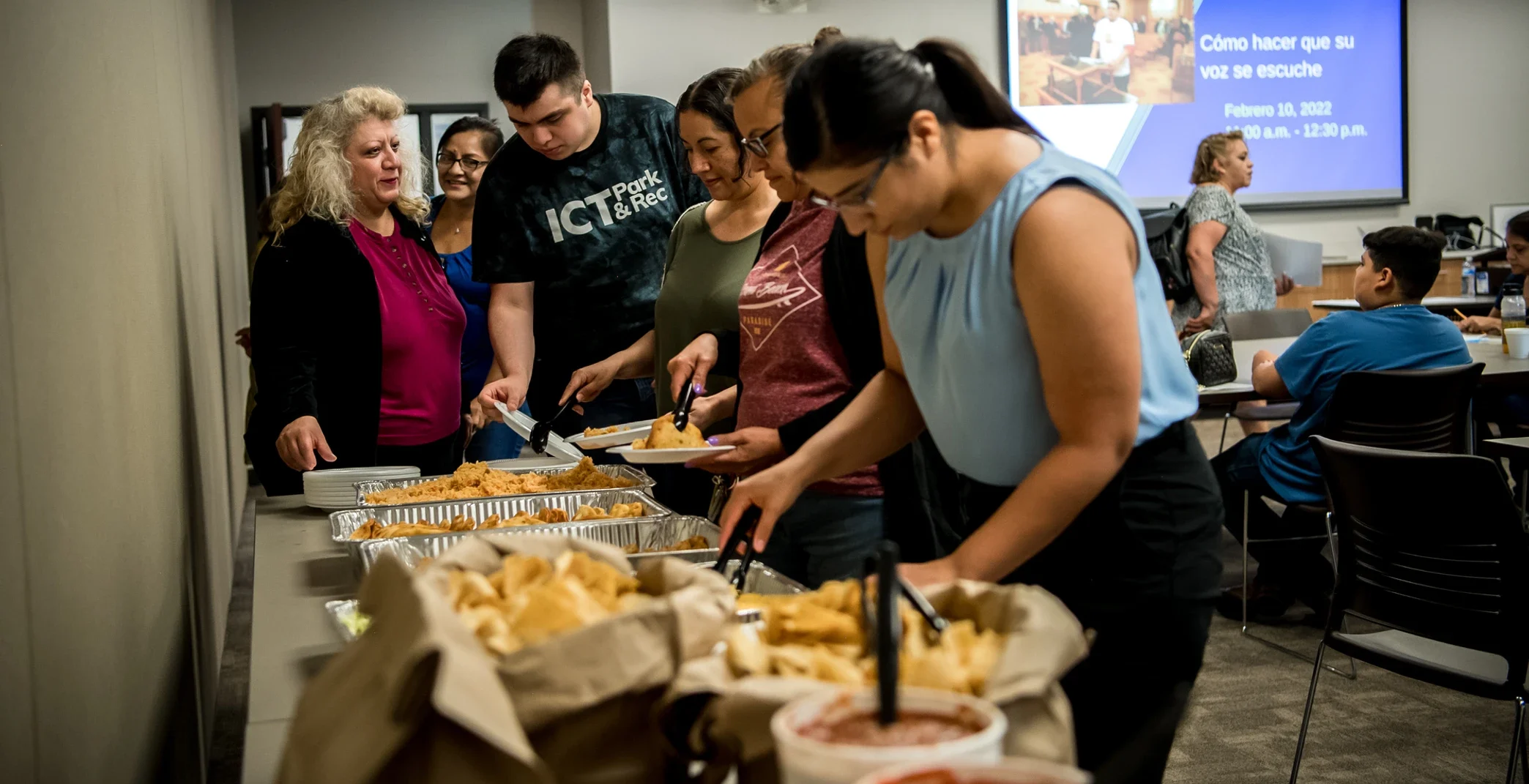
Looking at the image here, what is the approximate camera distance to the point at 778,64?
1799 millimetres

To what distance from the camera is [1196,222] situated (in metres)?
5.59

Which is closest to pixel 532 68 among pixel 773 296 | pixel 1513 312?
pixel 773 296

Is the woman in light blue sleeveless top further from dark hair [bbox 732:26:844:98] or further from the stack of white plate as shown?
the stack of white plate

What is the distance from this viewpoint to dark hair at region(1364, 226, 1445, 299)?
3.41 m

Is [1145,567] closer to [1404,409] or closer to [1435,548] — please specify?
[1435,548]

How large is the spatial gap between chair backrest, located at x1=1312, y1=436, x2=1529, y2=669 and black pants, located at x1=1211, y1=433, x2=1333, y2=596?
1.26 m

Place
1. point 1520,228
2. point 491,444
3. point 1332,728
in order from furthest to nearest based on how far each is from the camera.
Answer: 1. point 1520,228
2. point 491,444
3. point 1332,728

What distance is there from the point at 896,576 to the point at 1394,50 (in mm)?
9121

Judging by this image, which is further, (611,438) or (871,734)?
(611,438)

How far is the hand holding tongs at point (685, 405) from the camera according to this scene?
187cm

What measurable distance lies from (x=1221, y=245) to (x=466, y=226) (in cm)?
333

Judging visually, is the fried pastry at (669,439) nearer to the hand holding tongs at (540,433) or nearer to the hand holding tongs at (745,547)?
the hand holding tongs at (745,547)

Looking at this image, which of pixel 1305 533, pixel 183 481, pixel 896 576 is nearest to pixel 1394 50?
pixel 1305 533

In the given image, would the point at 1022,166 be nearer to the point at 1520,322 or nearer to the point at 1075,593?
the point at 1075,593
